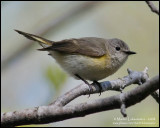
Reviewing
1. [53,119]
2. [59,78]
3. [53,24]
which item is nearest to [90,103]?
[53,119]

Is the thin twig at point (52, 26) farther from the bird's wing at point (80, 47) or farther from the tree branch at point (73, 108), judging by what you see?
the tree branch at point (73, 108)

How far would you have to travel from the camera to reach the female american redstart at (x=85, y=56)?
4699mm

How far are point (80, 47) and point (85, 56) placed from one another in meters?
0.21

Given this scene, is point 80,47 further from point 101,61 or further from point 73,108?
point 73,108

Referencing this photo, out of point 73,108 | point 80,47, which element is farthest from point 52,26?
point 73,108

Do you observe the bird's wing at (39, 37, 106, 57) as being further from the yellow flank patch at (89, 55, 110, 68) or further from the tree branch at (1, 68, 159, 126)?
the tree branch at (1, 68, 159, 126)

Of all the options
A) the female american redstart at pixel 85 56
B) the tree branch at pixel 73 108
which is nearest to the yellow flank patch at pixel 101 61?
the female american redstart at pixel 85 56

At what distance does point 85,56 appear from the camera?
193 inches

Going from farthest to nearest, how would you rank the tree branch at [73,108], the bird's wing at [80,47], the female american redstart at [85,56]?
1. the bird's wing at [80,47]
2. the female american redstart at [85,56]
3. the tree branch at [73,108]

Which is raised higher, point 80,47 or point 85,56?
point 80,47

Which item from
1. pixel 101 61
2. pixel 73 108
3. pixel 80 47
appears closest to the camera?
pixel 73 108

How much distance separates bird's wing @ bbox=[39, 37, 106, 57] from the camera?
4.89 meters

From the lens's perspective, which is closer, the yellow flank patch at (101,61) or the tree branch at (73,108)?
the tree branch at (73,108)

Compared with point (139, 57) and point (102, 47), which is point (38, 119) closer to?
point (102, 47)
